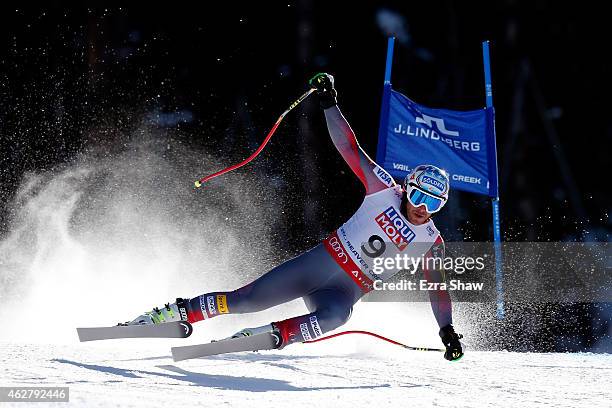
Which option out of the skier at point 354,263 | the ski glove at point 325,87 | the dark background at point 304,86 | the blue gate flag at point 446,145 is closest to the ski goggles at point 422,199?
the skier at point 354,263

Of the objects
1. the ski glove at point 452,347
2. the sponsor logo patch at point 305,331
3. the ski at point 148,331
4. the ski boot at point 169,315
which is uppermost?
the ski boot at point 169,315

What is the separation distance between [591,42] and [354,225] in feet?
20.3

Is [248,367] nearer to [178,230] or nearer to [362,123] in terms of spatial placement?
[178,230]

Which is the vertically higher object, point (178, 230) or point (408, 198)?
point (178, 230)

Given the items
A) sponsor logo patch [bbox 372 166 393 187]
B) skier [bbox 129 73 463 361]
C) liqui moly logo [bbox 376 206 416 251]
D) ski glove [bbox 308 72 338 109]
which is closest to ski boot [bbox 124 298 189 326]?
skier [bbox 129 73 463 361]

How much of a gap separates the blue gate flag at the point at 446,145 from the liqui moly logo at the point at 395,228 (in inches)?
62.7

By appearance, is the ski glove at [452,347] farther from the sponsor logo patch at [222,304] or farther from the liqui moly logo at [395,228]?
the sponsor logo patch at [222,304]

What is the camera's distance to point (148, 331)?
4.18 meters

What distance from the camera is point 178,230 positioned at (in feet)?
25.4

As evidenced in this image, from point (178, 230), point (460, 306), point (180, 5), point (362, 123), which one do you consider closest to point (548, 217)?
point (460, 306)

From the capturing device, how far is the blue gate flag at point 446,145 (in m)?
5.89

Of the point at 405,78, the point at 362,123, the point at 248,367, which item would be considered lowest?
the point at 248,367

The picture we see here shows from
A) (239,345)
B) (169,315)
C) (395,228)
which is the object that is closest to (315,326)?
(239,345)

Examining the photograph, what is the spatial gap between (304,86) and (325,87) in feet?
13.9
